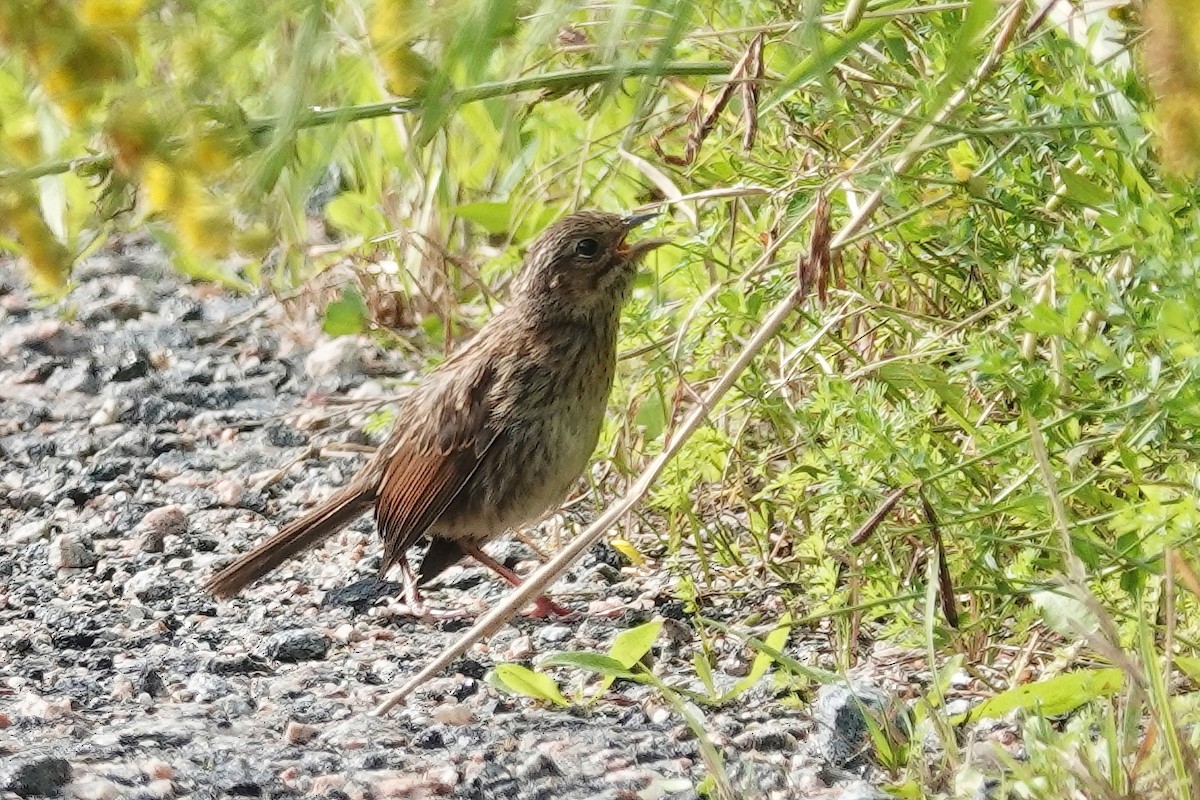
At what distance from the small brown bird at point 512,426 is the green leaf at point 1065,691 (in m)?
2.02

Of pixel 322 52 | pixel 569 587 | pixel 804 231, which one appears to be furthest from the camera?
pixel 569 587

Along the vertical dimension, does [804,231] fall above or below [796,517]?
above

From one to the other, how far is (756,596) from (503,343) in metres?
1.24

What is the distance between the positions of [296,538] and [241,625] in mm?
375

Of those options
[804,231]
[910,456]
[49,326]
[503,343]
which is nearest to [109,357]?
[49,326]

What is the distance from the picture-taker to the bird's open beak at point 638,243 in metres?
5.08

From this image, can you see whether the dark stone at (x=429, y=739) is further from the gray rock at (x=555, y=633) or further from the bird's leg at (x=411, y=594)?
the bird's leg at (x=411, y=594)

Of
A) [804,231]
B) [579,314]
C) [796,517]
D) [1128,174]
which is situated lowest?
[796,517]

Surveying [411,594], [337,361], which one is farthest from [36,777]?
[337,361]

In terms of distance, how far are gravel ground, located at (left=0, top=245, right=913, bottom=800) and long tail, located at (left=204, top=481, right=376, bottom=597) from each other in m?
0.10

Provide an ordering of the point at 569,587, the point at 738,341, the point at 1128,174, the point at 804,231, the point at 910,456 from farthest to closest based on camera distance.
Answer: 1. the point at 569,587
2. the point at 738,341
3. the point at 804,231
4. the point at 910,456
5. the point at 1128,174

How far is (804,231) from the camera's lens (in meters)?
4.22

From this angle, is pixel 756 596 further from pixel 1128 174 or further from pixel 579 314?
pixel 1128 174

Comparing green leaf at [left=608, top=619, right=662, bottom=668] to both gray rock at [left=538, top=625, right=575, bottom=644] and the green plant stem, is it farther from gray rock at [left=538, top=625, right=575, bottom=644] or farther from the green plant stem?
the green plant stem
